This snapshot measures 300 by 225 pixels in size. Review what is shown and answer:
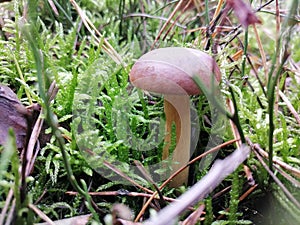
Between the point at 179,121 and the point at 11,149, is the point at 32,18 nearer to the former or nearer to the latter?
the point at 11,149

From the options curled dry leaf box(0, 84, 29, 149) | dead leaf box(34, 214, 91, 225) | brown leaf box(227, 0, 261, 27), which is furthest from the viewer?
curled dry leaf box(0, 84, 29, 149)

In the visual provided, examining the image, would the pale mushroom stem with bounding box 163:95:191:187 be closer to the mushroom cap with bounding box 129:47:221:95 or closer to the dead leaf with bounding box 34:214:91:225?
the mushroom cap with bounding box 129:47:221:95

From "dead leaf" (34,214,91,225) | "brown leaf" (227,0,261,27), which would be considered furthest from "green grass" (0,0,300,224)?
"brown leaf" (227,0,261,27)

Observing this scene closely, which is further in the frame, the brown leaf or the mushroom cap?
the mushroom cap

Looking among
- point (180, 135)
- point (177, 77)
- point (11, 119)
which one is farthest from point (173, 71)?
point (11, 119)

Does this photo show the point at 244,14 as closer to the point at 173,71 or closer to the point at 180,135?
the point at 173,71

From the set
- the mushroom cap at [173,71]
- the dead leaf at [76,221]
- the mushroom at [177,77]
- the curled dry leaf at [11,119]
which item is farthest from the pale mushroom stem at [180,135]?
the curled dry leaf at [11,119]

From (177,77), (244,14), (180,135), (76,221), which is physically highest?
(244,14)
